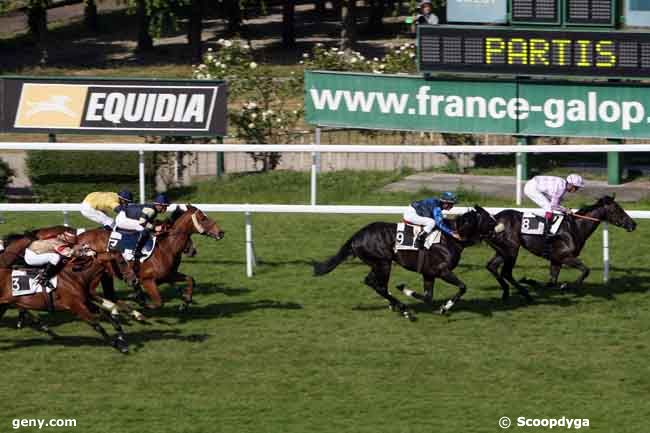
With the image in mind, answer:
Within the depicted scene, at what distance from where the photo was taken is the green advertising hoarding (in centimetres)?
1731

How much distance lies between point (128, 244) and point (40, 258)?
109cm

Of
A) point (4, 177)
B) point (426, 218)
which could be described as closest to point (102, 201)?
point (426, 218)

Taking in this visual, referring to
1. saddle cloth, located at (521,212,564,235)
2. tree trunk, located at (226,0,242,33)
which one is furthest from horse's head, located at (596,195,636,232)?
tree trunk, located at (226,0,242,33)

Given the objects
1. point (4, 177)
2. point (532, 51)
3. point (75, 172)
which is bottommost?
point (4, 177)

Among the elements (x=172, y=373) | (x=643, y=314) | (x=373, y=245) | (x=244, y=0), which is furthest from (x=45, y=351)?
(x=244, y=0)

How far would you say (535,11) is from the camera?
1747 cm

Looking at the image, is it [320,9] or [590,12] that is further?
[320,9]

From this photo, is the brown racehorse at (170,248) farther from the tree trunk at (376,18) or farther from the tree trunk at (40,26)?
the tree trunk at (376,18)

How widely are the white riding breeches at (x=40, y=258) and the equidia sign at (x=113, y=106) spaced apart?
6.75 m

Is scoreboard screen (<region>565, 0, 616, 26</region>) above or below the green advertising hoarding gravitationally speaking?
above

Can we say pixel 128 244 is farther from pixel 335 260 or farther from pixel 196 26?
pixel 196 26

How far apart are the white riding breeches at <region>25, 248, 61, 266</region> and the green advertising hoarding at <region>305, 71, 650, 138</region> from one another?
311 inches

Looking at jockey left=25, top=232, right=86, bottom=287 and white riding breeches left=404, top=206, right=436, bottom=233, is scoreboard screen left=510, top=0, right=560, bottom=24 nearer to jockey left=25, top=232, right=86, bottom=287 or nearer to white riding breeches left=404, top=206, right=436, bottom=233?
white riding breeches left=404, top=206, right=436, bottom=233

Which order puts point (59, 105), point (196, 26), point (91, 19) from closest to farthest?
1. point (59, 105)
2. point (196, 26)
3. point (91, 19)
